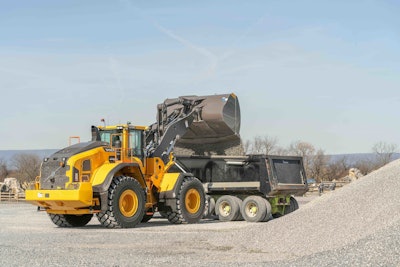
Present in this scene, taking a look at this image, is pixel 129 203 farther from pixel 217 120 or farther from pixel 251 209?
pixel 217 120

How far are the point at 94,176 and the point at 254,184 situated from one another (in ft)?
18.6

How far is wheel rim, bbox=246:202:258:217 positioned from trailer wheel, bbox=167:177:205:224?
1.49m

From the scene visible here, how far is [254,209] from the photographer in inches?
789

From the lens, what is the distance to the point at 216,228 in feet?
57.5

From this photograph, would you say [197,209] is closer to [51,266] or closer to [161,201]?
[161,201]

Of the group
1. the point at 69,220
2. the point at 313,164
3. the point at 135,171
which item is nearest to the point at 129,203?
the point at 135,171

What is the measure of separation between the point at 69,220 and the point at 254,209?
5.83 meters

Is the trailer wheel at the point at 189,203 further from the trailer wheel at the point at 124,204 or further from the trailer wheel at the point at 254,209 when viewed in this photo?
the trailer wheel at the point at 254,209

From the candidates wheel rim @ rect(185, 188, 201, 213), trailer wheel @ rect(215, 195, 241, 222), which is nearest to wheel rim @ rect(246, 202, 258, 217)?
trailer wheel @ rect(215, 195, 241, 222)

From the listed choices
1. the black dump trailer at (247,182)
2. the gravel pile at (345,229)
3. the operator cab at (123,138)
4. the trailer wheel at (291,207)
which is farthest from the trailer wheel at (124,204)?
the trailer wheel at (291,207)

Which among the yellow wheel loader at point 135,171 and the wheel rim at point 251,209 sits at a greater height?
the yellow wheel loader at point 135,171

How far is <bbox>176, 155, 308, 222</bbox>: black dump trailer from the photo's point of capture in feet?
66.5

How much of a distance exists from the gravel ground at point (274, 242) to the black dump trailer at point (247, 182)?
4600 mm

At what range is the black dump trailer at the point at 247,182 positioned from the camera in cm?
2027
